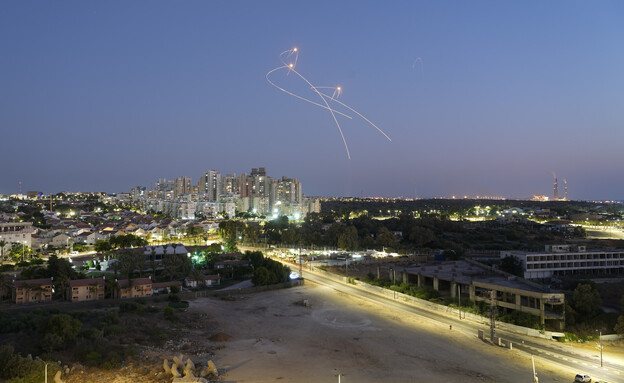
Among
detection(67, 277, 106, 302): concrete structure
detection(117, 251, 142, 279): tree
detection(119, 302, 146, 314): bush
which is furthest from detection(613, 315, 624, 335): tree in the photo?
detection(117, 251, 142, 279): tree

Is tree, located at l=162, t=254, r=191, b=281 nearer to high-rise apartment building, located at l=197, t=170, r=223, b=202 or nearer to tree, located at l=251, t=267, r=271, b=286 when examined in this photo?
tree, located at l=251, t=267, r=271, b=286

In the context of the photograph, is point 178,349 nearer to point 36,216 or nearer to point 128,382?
point 128,382

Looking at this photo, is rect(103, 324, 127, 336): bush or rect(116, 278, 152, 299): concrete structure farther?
rect(116, 278, 152, 299): concrete structure

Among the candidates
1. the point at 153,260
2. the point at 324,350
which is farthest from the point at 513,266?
the point at 153,260

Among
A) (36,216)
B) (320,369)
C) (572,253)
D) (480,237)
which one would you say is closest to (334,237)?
(480,237)

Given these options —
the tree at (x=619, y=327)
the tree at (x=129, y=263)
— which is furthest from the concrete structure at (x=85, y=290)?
the tree at (x=619, y=327)

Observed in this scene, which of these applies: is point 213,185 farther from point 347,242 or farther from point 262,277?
point 262,277
